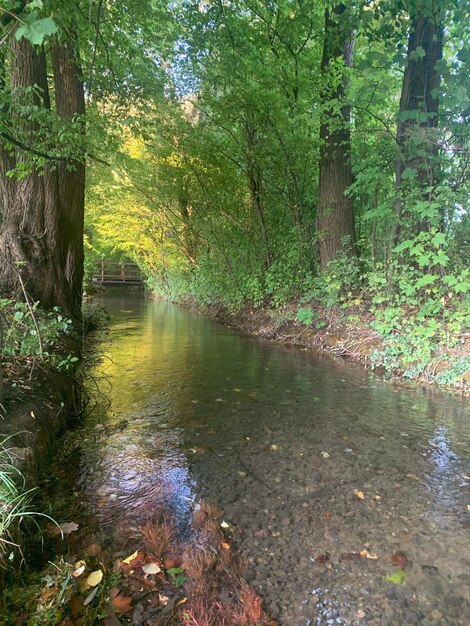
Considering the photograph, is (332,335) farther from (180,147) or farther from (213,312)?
(180,147)

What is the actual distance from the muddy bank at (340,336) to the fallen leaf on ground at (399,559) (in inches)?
135

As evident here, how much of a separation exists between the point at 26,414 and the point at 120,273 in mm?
32581

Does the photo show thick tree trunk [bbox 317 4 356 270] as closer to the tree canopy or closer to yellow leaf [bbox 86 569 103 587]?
the tree canopy

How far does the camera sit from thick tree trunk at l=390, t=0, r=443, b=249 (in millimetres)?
5473

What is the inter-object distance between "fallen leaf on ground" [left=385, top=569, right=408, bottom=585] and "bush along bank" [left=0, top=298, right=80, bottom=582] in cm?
182

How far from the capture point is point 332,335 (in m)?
7.40

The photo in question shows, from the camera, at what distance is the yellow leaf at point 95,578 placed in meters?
1.75

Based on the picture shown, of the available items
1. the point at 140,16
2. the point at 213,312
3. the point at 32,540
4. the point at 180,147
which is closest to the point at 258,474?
the point at 32,540

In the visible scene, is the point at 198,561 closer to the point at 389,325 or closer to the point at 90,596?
the point at 90,596

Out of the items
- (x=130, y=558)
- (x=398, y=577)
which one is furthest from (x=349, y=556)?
(x=130, y=558)

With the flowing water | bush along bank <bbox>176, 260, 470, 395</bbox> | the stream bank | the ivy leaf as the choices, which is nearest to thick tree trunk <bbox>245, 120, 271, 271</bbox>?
bush along bank <bbox>176, 260, 470, 395</bbox>

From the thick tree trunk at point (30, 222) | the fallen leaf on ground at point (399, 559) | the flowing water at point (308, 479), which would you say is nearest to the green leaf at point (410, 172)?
the flowing water at point (308, 479)

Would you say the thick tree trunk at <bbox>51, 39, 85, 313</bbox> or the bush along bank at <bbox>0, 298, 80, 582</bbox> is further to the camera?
the thick tree trunk at <bbox>51, 39, 85, 313</bbox>

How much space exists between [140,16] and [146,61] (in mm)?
776
